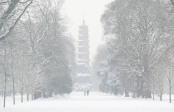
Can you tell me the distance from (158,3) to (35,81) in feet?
44.0

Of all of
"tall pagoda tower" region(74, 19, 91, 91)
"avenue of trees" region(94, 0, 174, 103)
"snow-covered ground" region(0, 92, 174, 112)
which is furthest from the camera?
"tall pagoda tower" region(74, 19, 91, 91)

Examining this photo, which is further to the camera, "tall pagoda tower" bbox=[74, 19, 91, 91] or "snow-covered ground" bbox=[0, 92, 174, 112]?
"tall pagoda tower" bbox=[74, 19, 91, 91]

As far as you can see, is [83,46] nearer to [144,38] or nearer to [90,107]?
[144,38]

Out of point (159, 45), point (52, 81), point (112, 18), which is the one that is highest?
point (112, 18)

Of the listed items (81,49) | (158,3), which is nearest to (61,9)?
(158,3)

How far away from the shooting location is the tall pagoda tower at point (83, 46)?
489 feet

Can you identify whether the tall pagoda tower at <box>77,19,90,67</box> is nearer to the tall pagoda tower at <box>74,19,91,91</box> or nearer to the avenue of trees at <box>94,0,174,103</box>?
the tall pagoda tower at <box>74,19,91,91</box>

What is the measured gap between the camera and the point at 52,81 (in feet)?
159

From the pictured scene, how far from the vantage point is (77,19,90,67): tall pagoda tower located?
5866 inches

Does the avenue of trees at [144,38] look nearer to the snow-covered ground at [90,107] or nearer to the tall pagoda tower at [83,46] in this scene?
the snow-covered ground at [90,107]

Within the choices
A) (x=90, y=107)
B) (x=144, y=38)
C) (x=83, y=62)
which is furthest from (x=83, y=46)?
(x=90, y=107)

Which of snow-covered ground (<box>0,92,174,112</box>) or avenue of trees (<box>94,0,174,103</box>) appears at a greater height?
avenue of trees (<box>94,0,174,103</box>)

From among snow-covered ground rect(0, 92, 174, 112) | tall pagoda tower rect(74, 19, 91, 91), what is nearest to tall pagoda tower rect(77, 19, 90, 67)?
tall pagoda tower rect(74, 19, 91, 91)

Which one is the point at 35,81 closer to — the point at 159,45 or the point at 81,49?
the point at 159,45
